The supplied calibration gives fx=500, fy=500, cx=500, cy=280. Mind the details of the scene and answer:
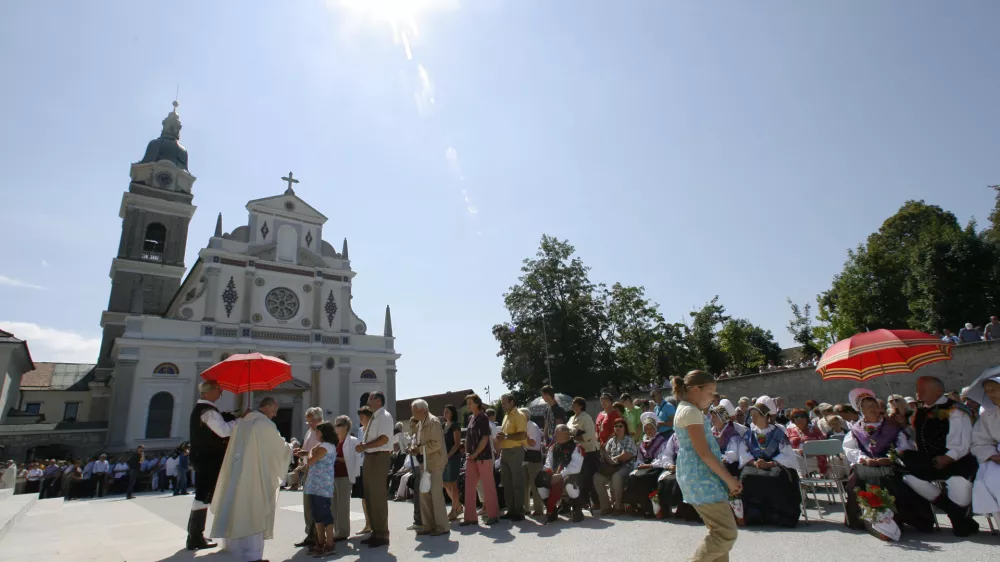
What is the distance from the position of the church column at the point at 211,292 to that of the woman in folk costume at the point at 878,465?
96.4 feet

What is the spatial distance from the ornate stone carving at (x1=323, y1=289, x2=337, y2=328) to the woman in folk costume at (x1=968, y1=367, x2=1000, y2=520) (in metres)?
30.1

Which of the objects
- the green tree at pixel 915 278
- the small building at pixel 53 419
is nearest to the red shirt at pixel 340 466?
the small building at pixel 53 419

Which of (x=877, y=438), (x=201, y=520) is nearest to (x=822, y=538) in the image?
(x=877, y=438)

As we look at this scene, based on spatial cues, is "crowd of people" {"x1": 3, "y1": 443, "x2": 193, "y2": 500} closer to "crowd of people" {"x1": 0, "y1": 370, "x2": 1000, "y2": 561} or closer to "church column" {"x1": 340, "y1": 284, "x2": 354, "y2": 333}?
"church column" {"x1": 340, "y1": 284, "x2": 354, "y2": 333}

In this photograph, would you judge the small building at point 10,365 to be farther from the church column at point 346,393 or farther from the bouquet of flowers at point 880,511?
the bouquet of flowers at point 880,511

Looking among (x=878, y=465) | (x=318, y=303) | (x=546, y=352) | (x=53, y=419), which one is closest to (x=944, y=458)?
(x=878, y=465)

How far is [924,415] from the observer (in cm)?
545

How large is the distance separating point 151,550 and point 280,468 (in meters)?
2.59

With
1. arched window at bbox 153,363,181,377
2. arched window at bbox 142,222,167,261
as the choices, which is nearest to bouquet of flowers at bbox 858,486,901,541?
arched window at bbox 153,363,181,377

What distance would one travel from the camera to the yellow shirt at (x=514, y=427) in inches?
290

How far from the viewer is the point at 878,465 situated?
539cm

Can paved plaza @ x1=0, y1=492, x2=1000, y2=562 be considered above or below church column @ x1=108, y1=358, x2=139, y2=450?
below

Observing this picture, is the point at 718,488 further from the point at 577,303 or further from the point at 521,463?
the point at 577,303

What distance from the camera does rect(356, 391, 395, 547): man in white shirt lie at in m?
5.98
